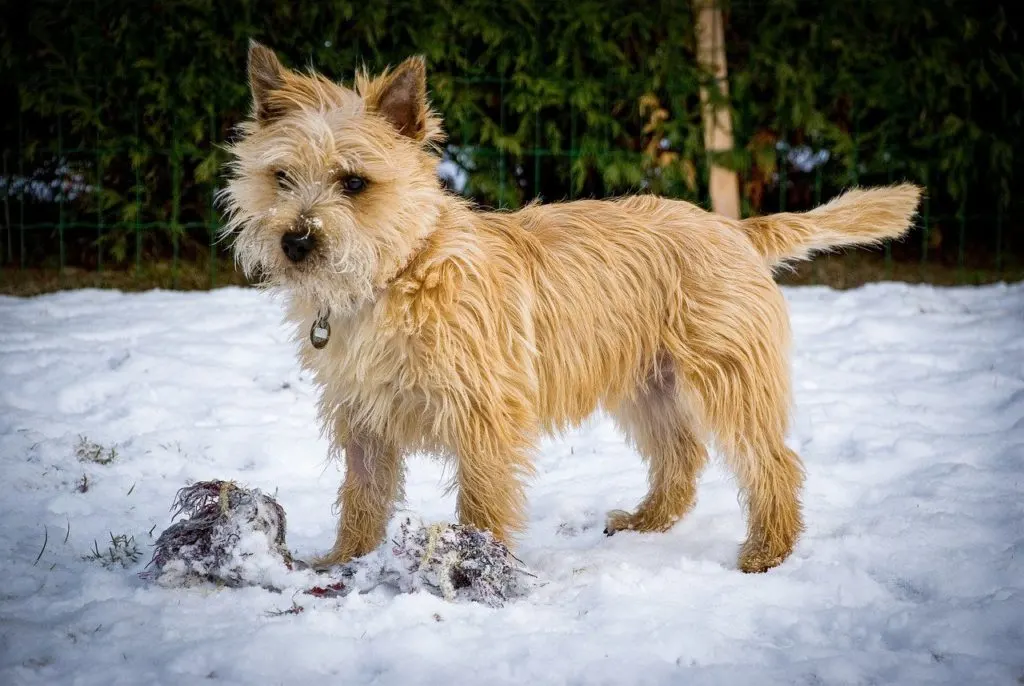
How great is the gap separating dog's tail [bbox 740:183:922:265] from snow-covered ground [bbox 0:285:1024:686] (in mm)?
868

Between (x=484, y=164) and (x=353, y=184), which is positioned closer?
(x=353, y=184)

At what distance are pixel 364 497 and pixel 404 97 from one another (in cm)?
126

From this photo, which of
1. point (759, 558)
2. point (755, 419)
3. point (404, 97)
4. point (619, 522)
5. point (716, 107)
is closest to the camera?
point (404, 97)

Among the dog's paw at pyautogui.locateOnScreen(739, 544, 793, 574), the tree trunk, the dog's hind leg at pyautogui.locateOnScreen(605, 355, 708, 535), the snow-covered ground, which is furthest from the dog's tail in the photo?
the tree trunk

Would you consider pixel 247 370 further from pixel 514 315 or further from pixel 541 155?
pixel 541 155

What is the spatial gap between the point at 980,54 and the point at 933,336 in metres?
2.50

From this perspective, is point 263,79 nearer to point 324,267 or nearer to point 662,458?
point 324,267

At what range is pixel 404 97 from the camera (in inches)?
109

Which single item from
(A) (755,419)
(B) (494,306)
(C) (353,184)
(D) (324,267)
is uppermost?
(C) (353,184)

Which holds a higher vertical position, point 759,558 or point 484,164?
point 484,164

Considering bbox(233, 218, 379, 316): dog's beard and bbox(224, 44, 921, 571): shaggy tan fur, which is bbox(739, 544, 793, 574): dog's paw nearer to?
bbox(224, 44, 921, 571): shaggy tan fur

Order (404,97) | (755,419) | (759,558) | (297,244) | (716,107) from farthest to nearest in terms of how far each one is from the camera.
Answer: (716,107), (755,419), (759,558), (404,97), (297,244)

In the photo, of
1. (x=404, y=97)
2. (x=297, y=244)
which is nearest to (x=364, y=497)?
(x=297, y=244)

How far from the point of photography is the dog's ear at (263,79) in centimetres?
279
